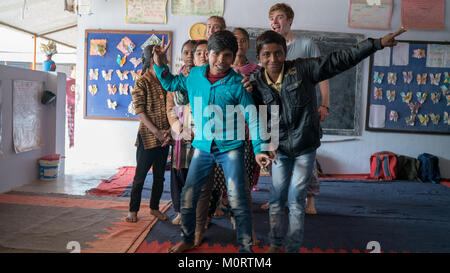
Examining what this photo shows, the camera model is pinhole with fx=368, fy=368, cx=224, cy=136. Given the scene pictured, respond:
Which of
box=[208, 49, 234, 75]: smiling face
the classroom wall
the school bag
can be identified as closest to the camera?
box=[208, 49, 234, 75]: smiling face

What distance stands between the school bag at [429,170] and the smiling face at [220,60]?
3790 millimetres

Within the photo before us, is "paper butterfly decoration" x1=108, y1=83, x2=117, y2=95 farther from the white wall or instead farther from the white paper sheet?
the white paper sheet

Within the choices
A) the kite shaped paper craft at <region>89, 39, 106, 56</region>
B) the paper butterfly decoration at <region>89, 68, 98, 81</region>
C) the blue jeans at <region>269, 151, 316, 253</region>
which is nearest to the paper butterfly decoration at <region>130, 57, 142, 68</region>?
the kite shaped paper craft at <region>89, 39, 106, 56</region>

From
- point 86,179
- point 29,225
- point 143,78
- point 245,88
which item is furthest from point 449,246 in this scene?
point 86,179

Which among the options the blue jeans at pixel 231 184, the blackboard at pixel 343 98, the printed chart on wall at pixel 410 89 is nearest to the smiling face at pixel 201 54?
the blue jeans at pixel 231 184

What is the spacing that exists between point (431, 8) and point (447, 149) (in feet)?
6.09

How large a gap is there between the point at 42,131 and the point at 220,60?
2991 millimetres

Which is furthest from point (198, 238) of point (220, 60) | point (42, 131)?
point (42, 131)

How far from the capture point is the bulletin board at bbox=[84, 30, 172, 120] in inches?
190

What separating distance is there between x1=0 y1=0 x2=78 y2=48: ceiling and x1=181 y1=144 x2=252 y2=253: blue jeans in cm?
413

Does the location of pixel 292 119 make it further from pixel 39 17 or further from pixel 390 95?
pixel 39 17

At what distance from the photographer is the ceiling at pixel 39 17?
205 inches

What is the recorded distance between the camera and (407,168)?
471 centimetres

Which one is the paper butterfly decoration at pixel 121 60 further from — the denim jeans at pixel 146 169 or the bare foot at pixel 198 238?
the bare foot at pixel 198 238
